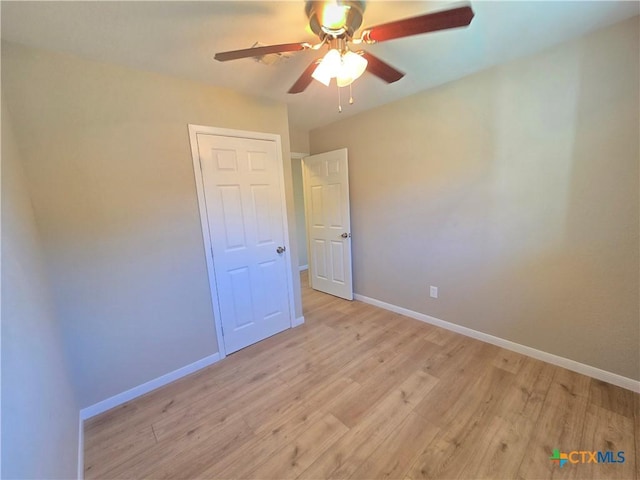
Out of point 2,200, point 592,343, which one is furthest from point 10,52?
point 592,343

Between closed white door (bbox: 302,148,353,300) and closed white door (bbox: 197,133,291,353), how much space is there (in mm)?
952

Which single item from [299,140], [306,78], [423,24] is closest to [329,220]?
[299,140]

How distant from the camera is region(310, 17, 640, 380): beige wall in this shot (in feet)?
5.55

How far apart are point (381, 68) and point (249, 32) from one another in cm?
79

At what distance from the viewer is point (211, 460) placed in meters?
1.45

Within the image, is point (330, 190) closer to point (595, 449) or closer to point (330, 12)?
point (330, 12)

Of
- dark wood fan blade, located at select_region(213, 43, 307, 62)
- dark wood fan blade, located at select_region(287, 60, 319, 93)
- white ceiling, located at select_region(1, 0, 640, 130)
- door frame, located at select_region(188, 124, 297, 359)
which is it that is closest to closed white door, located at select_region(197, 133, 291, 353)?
door frame, located at select_region(188, 124, 297, 359)

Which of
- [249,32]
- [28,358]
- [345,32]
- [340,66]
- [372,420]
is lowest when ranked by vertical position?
[372,420]

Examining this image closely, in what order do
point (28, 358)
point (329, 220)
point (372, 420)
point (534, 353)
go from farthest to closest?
point (329, 220) → point (534, 353) → point (372, 420) → point (28, 358)

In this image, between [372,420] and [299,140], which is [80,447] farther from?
[299,140]

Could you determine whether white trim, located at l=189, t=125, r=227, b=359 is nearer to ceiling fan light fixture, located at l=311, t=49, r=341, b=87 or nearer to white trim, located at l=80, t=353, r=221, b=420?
white trim, located at l=80, t=353, r=221, b=420

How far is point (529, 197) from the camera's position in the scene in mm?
2021

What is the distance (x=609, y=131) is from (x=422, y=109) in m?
1.35

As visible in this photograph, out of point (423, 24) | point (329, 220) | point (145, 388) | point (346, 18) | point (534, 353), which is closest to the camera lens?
point (423, 24)
